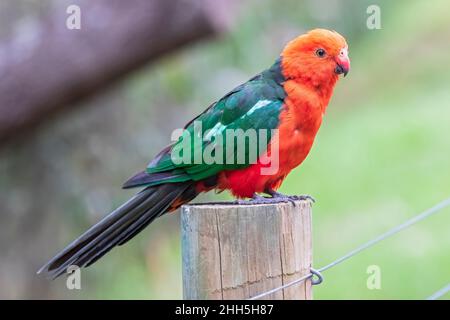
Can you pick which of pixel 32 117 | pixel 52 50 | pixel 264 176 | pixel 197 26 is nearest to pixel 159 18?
pixel 197 26

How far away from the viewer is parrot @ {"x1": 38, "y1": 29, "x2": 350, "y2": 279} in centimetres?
395

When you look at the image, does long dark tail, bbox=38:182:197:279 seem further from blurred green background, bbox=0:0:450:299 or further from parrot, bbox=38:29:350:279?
blurred green background, bbox=0:0:450:299

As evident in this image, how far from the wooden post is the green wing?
963 millimetres

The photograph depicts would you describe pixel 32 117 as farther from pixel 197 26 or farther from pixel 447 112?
pixel 447 112

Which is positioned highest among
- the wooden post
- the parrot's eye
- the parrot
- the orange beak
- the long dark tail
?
the parrot's eye

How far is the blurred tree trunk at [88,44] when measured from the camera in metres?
6.06

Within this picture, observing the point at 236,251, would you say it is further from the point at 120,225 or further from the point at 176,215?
the point at 176,215

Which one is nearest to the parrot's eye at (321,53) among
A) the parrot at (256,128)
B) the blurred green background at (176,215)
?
the parrot at (256,128)

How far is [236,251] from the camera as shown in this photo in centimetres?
296

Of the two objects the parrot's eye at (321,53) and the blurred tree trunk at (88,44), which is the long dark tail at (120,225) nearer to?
the parrot's eye at (321,53)

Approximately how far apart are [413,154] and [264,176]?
9.31 m

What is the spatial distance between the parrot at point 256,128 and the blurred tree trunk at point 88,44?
75.0 inches

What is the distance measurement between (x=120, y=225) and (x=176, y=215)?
3.18 meters

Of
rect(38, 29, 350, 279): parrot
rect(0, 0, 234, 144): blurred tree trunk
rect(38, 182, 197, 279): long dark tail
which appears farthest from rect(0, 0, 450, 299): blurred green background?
rect(38, 182, 197, 279): long dark tail
